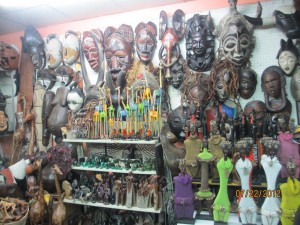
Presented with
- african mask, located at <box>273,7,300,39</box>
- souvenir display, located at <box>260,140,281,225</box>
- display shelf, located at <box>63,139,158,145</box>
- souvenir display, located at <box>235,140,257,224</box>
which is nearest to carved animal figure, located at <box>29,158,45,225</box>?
display shelf, located at <box>63,139,158,145</box>

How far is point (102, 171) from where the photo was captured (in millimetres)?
2584

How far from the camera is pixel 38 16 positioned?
2918 mm

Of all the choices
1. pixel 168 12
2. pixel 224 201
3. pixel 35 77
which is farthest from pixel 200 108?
pixel 35 77

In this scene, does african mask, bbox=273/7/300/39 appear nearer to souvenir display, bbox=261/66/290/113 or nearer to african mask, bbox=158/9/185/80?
souvenir display, bbox=261/66/290/113

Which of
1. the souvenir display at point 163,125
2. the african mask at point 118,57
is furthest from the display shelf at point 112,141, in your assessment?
the african mask at point 118,57

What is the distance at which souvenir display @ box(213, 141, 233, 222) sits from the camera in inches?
74.4

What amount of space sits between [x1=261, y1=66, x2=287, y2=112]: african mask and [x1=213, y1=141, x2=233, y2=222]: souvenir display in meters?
0.64

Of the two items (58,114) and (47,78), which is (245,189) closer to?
(58,114)

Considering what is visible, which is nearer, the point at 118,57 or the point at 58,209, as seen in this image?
the point at 58,209

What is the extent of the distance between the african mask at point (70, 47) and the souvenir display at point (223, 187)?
2.04 meters

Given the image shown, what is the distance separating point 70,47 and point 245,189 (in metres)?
2.43
